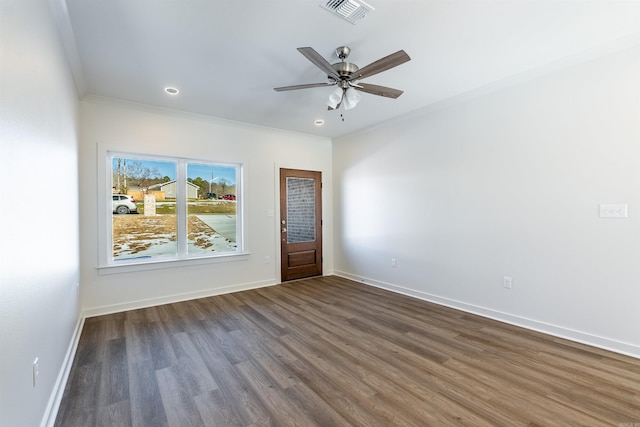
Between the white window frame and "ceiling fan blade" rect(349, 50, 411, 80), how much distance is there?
2805 mm

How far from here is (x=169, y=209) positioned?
4.19 m

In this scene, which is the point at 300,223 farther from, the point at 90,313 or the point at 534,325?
the point at 534,325

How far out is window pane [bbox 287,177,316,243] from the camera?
5.33 meters

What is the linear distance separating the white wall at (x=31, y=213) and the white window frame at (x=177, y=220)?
1.26 meters

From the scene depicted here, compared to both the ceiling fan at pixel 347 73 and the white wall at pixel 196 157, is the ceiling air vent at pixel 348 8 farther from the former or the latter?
the white wall at pixel 196 157

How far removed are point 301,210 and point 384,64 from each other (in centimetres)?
345

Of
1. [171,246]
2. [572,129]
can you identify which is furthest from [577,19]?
[171,246]

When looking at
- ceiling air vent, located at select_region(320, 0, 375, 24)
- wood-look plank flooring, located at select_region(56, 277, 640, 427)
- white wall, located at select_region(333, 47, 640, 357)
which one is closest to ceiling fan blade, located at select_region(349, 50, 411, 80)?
ceiling air vent, located at select_region(320, 0, 375, 24)

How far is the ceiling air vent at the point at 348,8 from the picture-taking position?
2.00 m

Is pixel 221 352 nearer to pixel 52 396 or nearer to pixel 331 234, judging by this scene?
pixel 52 396

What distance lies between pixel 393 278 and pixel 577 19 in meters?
3.60

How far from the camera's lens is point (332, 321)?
3371 mm

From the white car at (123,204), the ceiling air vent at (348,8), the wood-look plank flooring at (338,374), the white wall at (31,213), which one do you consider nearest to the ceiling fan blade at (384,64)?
the ceiling air vent at (348,8)

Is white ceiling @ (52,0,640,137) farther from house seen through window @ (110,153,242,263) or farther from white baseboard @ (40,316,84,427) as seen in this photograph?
white baseboard @ (40,316,84,427)
